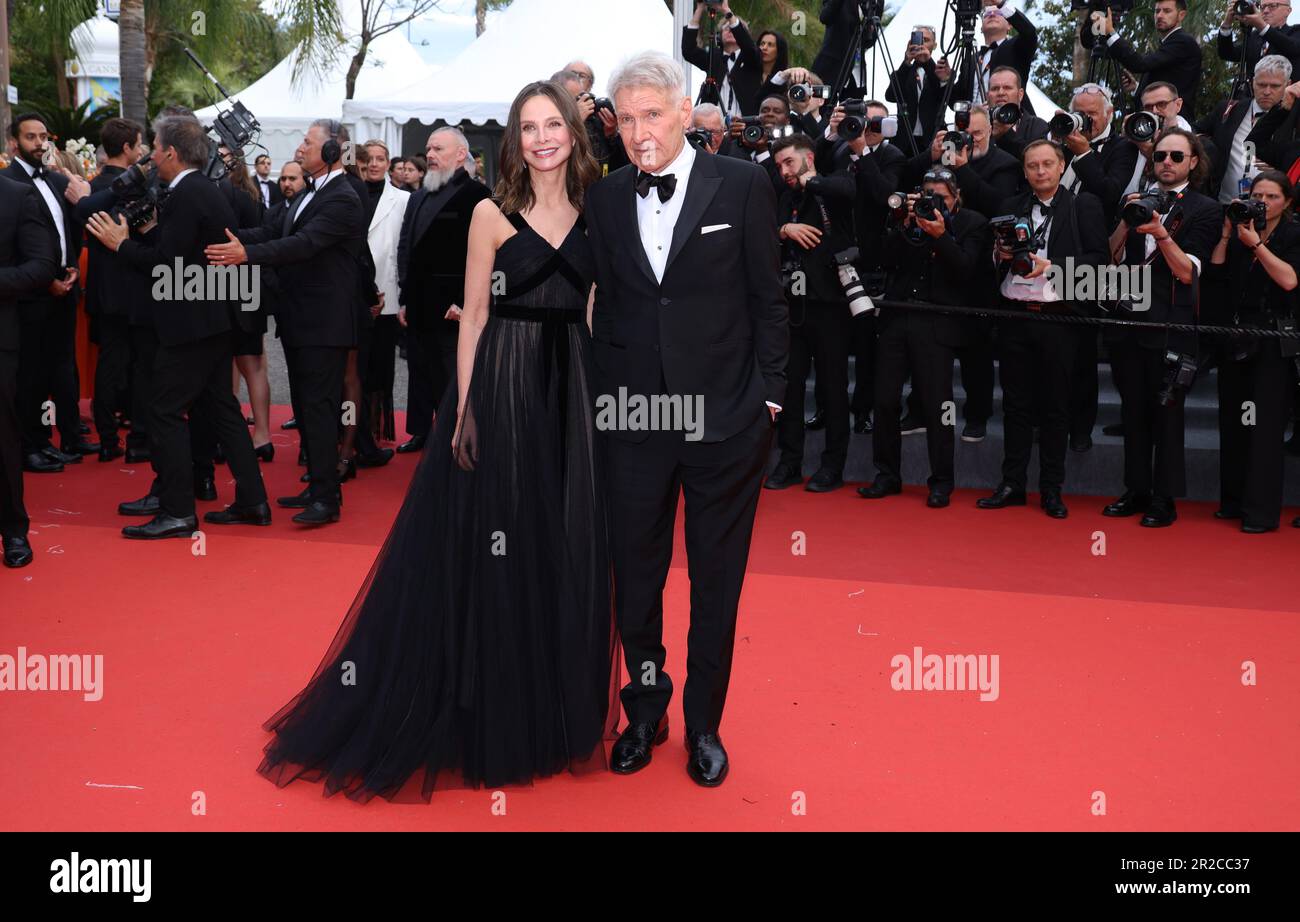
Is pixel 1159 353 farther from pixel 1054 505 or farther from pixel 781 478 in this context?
pixel 781 478

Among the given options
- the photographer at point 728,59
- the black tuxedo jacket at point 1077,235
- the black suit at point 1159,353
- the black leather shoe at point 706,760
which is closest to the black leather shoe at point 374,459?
the photographer at point 728,59

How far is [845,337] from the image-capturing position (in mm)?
7266

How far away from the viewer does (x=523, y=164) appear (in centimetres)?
345

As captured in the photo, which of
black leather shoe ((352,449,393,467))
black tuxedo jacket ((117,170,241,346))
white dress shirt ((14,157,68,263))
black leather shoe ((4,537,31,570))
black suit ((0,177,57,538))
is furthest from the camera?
black leather shoe ((352,449,393,467))

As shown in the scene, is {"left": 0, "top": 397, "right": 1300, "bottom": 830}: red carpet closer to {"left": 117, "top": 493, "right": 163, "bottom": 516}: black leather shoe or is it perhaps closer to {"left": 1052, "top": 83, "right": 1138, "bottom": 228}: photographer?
{"left": 117, "top": 493, "right": 163, "bottom": 516}: black leather shoe

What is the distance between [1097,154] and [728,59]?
10.2 ft

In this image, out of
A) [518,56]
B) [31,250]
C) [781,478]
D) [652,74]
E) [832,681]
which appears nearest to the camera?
[652,74]

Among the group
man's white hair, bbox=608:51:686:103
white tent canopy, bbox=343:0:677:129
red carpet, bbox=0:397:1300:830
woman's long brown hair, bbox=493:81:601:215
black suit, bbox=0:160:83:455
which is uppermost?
white tent canopy, bbox=343:0:677:129

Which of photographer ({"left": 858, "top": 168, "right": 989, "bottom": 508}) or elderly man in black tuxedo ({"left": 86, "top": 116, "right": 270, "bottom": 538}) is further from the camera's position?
photographer ({"left": 858, "top": 168, "right": 989, "bottom": 508})

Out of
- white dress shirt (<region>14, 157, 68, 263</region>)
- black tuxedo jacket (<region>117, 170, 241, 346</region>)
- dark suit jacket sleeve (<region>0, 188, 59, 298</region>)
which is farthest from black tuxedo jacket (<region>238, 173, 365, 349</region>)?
white dress shirt (<region>14, 157, 68, 263</region>)

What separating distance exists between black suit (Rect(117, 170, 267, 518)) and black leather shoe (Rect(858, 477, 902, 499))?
3298 mm

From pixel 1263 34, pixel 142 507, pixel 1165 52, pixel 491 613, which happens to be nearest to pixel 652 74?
pixel 491 613

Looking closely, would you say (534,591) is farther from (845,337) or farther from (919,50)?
(919,50)

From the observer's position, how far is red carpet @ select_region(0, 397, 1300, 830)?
3.26 meters
